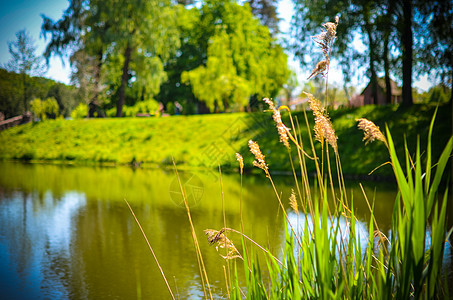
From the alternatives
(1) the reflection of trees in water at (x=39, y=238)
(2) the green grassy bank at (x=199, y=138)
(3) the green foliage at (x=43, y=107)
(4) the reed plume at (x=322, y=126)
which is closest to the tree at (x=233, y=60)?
(2) the green grassy bank at (x=199, y=138)

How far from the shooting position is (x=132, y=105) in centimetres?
2969

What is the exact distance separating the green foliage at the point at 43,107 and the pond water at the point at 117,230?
11699 millimetres

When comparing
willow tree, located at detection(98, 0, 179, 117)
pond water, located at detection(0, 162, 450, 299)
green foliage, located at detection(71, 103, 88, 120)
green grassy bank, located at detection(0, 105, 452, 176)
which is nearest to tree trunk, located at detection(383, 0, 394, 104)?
green grassy bank, located at detection(0, 105, 452, 176)

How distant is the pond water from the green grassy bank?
7.87 ft

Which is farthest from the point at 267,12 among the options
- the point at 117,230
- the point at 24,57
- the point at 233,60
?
the point at 117,230

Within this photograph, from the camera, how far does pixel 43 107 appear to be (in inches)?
843

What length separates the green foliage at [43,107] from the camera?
836 inches

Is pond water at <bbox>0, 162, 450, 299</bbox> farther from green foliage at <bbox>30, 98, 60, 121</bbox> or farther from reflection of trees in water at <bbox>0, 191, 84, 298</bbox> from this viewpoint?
green foliage at <bbox>30, 98, 60, 121</bbox>

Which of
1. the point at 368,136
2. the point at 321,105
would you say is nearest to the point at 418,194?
the point at 368,136

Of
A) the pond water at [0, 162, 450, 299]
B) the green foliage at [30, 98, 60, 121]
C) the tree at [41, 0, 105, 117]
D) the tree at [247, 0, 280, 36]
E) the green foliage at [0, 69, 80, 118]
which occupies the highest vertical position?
the tree at [247, 0, 280, 36]

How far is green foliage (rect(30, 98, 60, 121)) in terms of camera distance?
21.2 m

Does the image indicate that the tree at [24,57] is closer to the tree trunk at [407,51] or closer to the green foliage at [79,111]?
the green foliage at [79,111]

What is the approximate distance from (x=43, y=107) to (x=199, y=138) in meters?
9.99

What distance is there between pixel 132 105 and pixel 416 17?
66.1 ft
